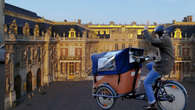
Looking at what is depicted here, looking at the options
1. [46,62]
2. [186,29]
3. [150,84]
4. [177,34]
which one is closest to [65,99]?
[46,62]

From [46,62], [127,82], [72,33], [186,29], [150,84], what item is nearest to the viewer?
[150,84]

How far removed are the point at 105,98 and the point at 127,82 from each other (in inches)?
35.7

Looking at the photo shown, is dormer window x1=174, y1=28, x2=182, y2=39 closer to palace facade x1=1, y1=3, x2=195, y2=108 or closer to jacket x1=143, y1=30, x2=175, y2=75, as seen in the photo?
palace facade x1=1, y1=3, x2=195, y2=108

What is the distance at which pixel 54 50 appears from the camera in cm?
3959

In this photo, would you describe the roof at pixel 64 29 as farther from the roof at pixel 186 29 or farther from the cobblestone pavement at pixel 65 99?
the roof at pixel 186 29

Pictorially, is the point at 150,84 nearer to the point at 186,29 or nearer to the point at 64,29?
the point at 64,29

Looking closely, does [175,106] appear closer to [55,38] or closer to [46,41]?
[46,41]

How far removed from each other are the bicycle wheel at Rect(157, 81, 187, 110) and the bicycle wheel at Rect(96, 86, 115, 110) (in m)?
1.27

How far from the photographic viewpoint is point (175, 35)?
42.6 metres

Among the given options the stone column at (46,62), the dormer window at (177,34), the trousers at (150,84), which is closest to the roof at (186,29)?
the dormer window at (177,34)

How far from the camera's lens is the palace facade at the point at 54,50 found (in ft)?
80.6

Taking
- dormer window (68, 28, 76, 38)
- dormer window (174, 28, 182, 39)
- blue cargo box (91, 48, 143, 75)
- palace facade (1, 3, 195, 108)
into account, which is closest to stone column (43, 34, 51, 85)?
palace facade (1, 3, 195, 108)

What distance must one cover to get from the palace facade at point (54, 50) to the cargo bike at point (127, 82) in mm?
18776

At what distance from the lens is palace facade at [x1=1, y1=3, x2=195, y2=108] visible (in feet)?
80.6
